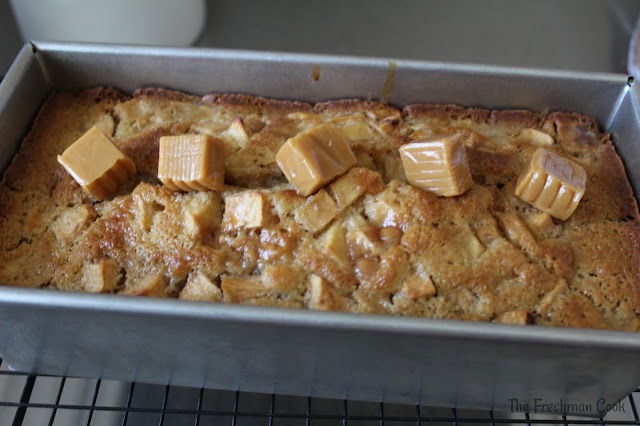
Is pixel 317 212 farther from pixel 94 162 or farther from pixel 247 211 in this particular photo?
pixel 94 162

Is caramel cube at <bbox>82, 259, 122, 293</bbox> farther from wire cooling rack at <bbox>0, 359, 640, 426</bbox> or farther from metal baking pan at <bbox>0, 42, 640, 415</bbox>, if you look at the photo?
wire cooling rack at <bbox>0, 359, 640, 426</bbox>

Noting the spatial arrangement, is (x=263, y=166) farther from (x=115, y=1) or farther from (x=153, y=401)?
(x=115, y=1)

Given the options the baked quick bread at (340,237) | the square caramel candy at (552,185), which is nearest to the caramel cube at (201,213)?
the baked quick bread at (340,237)

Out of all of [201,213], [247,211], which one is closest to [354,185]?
[247,211]

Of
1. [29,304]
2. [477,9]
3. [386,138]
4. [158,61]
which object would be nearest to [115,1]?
[158,61]

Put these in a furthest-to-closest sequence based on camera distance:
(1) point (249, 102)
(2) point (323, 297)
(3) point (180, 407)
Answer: (1) point (249, 102) → (3) point (180, 407) → (2) point (323, 297)

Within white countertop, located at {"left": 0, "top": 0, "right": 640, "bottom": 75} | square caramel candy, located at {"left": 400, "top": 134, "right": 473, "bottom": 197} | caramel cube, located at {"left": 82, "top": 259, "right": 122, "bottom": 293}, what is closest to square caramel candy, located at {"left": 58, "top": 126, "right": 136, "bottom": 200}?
caramel cube, located at {"left": 82, "top": 259, "right": 122, "bottom": 293}

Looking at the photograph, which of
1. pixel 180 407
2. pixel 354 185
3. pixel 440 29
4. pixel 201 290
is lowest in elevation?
pixel 180 407
